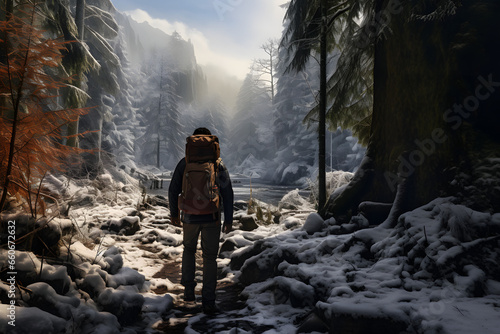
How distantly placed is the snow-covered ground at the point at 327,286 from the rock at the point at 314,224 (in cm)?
51

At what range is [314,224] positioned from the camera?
5.38 m

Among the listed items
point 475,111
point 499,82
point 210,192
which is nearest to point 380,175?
point 475,111

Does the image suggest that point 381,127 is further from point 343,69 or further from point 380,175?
point 343,69

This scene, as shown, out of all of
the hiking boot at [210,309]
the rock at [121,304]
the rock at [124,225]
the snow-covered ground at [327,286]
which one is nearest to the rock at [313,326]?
the snow-covered ground at [327,286]

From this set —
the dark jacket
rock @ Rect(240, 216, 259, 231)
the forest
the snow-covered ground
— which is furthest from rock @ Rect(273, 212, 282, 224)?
the dark jacket

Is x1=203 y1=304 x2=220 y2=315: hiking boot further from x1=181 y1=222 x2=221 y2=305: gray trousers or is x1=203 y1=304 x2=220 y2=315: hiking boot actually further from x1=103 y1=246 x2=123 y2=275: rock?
x1=103 y1=246 x2=123 y2=275: rock

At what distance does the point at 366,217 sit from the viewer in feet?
15.8

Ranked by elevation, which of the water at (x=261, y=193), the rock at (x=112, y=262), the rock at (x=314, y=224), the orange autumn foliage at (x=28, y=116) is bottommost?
the water at (x=261, y=193)

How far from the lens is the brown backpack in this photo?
11.8ft

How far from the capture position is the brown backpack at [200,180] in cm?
359

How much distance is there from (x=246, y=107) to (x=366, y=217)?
167ft

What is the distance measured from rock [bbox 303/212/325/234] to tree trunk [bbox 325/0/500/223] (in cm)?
32

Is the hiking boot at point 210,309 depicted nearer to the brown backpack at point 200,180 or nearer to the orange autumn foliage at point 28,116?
the brown backpack at point 200,180

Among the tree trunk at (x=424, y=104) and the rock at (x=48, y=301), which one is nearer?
the rock at (x=48, y=301)
